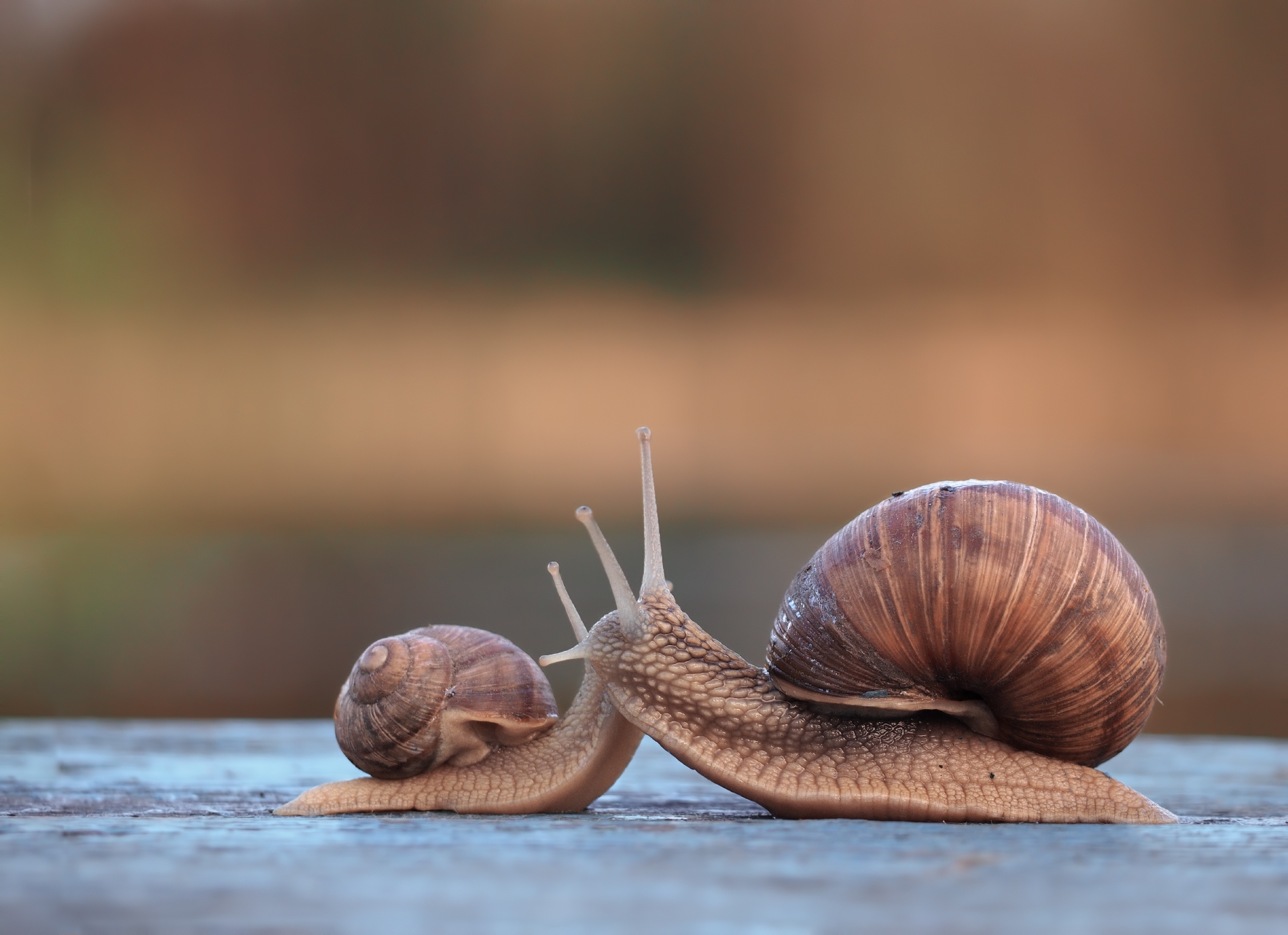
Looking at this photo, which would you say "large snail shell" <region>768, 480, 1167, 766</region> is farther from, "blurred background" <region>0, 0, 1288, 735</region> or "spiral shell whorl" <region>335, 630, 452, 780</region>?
"blurred background" <region>0, 0, 1288, 735</region>

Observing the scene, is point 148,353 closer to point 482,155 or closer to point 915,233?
point 482,155

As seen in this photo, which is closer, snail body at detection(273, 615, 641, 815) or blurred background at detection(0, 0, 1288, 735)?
snail body at detection(273, 615, 641, 815)

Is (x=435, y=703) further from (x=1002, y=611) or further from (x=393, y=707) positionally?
(x=1002, y=611)

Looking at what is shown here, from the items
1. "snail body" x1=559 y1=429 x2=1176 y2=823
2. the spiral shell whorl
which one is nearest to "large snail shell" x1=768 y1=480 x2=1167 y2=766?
"snail body" x1=559 y1=429 x2=1176 y2=823

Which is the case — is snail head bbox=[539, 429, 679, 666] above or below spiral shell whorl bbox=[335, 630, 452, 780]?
above

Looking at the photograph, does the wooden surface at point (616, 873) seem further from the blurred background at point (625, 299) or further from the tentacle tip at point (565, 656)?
the blurred background at point (625, 299)

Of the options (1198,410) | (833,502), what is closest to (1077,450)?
(1198,410)

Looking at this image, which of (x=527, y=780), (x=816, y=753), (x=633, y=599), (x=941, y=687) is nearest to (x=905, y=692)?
(x=941, y=687)
